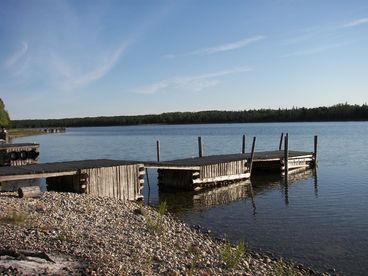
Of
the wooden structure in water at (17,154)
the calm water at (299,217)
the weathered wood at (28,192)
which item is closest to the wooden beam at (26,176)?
the weathered wood at (28,192)

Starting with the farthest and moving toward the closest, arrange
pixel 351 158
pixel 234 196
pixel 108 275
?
pixel 351 158, pixel 234 196, pixel 108 275

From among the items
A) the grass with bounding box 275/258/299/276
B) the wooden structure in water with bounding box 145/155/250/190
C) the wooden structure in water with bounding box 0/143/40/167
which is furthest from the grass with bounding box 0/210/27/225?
the wooden structure in water with bounding box 0/143/40/167

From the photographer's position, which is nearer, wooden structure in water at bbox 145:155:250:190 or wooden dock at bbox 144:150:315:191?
wooden dock at bbox 144:150:315:191

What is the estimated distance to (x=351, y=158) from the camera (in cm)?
4291

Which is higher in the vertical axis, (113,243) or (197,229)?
(113,243)

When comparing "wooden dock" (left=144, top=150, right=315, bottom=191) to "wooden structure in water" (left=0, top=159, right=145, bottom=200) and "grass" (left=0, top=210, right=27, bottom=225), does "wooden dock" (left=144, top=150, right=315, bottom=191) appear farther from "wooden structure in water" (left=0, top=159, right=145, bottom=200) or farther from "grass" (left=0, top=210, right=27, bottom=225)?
"grass" (left=0, top=210, right=27, bottom=225)

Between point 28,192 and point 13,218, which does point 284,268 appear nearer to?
point 13,218

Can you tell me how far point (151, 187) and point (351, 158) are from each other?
2388 centimetres

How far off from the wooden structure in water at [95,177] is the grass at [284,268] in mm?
10259

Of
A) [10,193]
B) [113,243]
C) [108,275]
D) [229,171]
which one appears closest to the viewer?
[108,275]

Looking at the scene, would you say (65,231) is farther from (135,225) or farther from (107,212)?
(107,212)

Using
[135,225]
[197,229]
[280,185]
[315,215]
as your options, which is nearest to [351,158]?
[280,185]

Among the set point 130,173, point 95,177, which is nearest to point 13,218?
point 95,177

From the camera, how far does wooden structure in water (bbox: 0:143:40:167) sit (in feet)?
121
